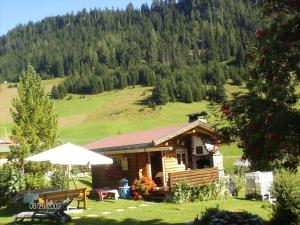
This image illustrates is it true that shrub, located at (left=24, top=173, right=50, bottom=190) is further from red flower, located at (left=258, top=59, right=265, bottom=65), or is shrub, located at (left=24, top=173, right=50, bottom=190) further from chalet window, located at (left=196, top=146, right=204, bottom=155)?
red flower, located at (left=258, top=59, right=265, bottom=65)

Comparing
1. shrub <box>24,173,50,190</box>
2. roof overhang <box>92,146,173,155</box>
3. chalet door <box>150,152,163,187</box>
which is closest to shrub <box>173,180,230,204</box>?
roof overhang <box>92,146,173,155</box>

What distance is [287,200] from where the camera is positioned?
1177 centimetres

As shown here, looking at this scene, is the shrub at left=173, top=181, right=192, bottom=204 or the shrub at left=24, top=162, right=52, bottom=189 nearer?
the shrub at left=173, top=181, right=192, bottom=204

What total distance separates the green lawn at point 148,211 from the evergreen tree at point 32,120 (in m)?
4.92

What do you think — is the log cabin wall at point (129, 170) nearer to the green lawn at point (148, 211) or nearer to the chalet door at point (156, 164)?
the chalet door at point (156, 164)

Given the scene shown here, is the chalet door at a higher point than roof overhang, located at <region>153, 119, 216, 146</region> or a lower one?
lower

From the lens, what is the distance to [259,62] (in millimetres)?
8695

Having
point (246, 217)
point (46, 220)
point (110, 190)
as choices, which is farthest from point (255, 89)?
point (110, 190)

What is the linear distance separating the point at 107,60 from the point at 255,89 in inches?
7067

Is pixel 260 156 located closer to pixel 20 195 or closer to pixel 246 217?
pixel 246 217

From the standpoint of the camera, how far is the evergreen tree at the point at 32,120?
2522 cm

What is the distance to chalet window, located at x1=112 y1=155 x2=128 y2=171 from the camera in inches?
1014

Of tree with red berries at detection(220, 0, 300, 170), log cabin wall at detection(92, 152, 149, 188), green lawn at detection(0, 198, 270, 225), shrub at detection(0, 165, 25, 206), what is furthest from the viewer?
log cabin wall at detection(92, 152, 149, 188)

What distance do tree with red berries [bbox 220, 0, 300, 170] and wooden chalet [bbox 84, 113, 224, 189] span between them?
13788 millimetres
